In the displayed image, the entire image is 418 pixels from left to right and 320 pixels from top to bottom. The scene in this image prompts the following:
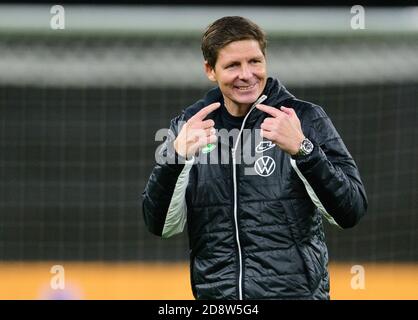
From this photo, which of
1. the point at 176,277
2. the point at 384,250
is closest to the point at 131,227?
the point at 176,277

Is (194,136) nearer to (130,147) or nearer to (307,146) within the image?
(307,146)

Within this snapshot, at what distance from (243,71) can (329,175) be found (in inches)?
19.2

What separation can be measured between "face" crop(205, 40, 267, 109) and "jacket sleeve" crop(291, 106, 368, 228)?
0.21m

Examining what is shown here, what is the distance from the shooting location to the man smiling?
9.34ft

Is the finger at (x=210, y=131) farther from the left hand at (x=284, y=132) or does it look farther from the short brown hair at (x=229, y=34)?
the short brown hair at (x=229, y=34)

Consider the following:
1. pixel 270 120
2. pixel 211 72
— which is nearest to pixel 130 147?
pixel 211 72

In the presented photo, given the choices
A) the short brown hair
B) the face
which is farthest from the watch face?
the short brown hair

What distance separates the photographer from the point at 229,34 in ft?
9.88

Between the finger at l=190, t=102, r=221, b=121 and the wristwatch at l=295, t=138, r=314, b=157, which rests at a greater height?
the finger at l=190, t=102, r=221, b=121

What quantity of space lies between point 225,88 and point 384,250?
5.83 m

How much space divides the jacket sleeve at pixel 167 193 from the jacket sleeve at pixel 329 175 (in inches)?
16.1

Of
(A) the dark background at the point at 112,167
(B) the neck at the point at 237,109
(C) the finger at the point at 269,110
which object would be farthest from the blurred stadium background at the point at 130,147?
(C) the finger at the point at 269,110

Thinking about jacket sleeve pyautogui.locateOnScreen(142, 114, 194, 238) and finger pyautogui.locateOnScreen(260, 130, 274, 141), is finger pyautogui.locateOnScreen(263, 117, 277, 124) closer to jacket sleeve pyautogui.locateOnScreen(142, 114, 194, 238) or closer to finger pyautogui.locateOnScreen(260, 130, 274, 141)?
finger pyautogui.locateOnScreen(260, 130, 274, 141)

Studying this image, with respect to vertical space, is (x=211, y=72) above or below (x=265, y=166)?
above
